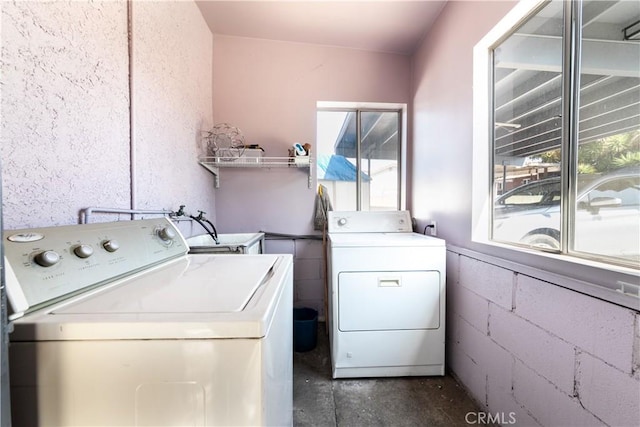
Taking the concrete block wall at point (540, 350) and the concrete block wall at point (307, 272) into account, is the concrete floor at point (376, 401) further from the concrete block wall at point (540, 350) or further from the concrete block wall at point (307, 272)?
the concrete block wall at point (307, 272)

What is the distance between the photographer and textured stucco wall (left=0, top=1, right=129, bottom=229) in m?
0.75

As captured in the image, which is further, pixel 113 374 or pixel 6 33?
pixel 6 33

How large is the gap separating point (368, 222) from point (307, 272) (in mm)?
781

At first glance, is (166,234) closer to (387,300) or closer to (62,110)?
(62,110)

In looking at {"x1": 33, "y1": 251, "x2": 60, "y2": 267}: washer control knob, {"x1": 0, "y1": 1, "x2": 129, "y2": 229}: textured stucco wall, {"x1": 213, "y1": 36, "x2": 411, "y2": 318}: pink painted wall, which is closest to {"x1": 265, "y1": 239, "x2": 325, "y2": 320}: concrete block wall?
{"x1": 213, "y1": 36, "x2": 411, "y2": 318}: pink painted wall

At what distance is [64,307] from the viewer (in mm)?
576

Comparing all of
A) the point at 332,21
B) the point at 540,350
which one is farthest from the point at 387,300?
the point at 332,21

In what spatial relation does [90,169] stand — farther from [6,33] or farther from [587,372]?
[587,372]

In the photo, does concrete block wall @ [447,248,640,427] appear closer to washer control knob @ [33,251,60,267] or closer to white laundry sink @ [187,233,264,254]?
white laundry sink @ [187,233,264,254]

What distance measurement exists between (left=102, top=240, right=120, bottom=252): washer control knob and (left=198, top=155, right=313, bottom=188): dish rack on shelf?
1379 millimetres

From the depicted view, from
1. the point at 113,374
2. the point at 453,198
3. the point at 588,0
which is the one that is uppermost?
the point at 588,0

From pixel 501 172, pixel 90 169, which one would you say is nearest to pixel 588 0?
pixel 501 172

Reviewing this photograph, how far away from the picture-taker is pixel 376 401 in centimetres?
152

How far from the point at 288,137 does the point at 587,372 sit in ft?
7.77
